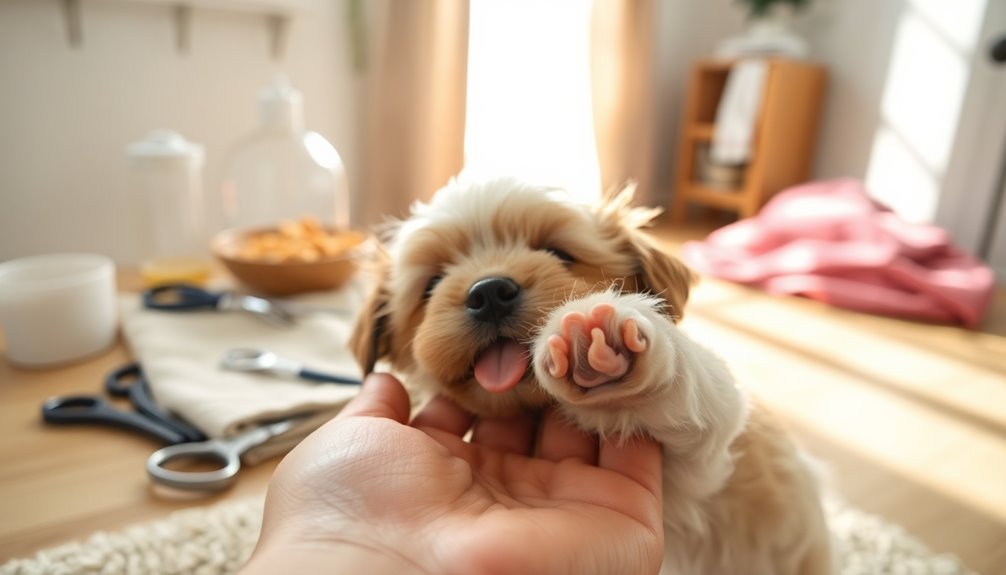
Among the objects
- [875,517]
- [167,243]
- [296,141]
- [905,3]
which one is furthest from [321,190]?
[905,3]

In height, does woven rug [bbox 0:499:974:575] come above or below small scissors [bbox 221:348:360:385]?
below

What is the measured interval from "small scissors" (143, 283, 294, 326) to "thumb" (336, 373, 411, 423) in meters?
0.85

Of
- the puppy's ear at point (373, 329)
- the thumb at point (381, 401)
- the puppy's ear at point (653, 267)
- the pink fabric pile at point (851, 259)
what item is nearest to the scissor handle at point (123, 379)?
the puppy's ear at point (373, 329)

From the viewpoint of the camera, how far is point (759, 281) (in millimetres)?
2414

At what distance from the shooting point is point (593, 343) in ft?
1.67

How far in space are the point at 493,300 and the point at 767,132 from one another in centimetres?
330

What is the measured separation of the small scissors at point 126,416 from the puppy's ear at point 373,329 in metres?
0.37

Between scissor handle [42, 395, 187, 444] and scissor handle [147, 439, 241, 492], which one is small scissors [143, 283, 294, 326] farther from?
scissor handle [147, 439, 241, 492]

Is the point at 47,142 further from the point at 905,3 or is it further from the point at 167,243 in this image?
the point at 905,3

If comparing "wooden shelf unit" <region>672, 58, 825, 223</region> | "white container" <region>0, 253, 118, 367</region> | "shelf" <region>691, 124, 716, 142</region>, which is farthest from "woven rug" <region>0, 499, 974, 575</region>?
"shelf" <region>691, 124, 716, 142</region>

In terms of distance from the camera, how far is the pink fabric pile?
207cm

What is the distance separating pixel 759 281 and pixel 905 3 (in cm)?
205

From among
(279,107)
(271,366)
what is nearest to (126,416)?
(271,366)

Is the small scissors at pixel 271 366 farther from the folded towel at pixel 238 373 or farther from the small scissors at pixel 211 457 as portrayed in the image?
the small scissors at pixel 211 457
